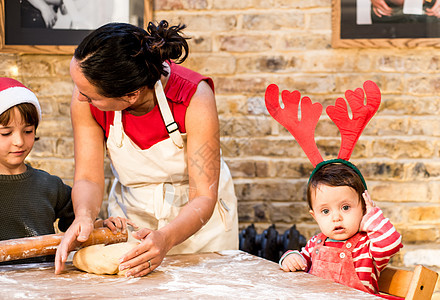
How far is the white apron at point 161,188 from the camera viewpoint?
1.82m

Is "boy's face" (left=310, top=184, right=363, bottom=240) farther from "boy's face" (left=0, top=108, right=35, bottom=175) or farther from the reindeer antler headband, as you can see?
"boy's face" (left=0, top=108, right=35, bottom=175)

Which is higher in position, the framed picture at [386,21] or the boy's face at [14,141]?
the framed picture at [386,21]

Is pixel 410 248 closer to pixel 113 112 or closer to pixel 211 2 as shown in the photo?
pixel 211 2

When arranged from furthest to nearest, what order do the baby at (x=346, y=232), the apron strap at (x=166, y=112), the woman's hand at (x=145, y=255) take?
the apron strap at (x=166, y=112)
the baby at (x=346, y=232)
the woman's hand at (x=145, y=255)

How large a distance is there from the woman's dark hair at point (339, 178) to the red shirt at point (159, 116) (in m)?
0.47

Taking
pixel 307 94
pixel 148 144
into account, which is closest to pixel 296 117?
pixel 148 144

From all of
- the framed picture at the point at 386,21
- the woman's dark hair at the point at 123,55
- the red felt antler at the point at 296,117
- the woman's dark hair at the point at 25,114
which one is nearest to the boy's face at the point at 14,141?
the woman's dark hair at the point at 25,114

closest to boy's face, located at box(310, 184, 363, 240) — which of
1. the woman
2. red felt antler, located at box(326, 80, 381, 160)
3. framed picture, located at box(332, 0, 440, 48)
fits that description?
red felt antler, located at box(326, 80, 381, 160)

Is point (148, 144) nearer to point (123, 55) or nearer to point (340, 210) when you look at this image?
point (123, 55)

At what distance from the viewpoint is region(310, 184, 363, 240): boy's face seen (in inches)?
62.9

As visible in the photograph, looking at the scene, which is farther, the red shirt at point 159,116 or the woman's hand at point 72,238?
the red shirt at point 159,116

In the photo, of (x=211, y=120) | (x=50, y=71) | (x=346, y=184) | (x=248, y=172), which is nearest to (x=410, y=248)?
(x=248, y=172)

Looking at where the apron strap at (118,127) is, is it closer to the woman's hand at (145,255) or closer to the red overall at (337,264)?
the woman's hand at (145,255)

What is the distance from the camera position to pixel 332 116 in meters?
1.69
